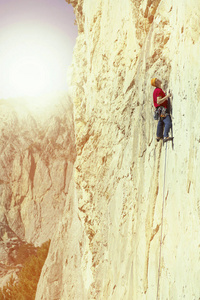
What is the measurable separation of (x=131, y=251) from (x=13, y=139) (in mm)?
33747

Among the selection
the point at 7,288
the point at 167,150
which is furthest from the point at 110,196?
the point at 7,288

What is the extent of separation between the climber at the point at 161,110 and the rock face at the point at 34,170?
26.8 m

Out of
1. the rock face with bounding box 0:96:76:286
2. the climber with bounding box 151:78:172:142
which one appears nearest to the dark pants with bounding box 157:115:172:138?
the climber with bounding box 151:78:172:142

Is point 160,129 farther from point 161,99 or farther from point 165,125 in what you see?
point 161,99

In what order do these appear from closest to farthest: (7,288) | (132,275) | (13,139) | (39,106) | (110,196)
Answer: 1. (132,275)
2. (110,196)
3. (7,288)
4. (13,139)
5. (39,106)

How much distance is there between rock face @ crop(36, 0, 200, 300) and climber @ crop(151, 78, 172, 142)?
0.22m

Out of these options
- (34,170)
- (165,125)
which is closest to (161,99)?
(165,125)

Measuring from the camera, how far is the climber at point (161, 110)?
24.9ft

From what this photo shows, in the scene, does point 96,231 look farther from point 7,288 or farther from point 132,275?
point 7,288

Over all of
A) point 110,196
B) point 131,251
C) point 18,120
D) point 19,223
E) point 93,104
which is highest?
point 18,120

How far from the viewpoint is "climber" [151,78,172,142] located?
7.60 metres

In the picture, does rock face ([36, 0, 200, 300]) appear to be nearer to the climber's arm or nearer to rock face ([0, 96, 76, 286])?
the climber's arm

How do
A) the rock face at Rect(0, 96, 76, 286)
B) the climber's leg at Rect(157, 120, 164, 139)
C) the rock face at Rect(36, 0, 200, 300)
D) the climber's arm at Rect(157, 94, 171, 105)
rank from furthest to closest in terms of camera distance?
the rock face at Rect(0, 96, 76, 286) < the climber's leg at Rect(157, 120, 164, 139) < the climber's arm at Rect(157, 94, 171, 105) < the rock face at Rect(36, 0, 200, 300)

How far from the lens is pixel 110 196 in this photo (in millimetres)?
11359
